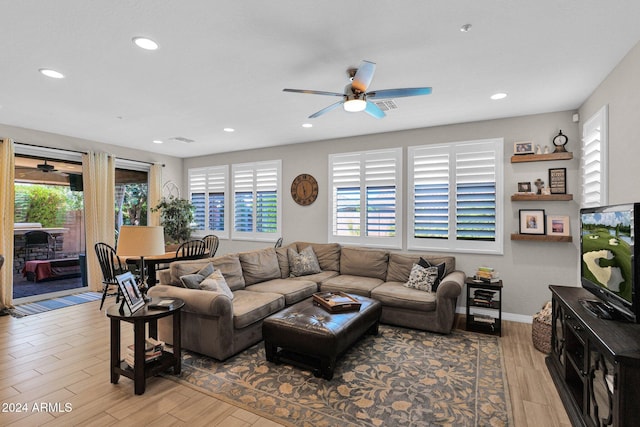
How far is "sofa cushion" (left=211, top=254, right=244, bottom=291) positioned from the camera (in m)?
3.95

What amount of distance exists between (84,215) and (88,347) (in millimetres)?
3088

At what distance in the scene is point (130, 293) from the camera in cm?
266

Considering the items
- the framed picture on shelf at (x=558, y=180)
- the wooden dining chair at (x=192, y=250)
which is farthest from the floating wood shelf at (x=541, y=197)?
the wooden dining chair at (x=192, y=250)

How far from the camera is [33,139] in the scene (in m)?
5.01

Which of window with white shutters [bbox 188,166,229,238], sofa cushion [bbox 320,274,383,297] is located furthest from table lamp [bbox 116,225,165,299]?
window with white shutters [bbox 188,166,229,238]

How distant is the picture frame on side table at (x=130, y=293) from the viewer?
2561mm

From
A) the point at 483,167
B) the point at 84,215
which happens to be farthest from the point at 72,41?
the point at 483,167

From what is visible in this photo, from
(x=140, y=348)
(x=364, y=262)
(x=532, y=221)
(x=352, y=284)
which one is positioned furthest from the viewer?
(x=364, y=262)

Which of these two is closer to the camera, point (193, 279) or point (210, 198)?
point (193, 279)

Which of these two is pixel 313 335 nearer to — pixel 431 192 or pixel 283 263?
pixel 283 263

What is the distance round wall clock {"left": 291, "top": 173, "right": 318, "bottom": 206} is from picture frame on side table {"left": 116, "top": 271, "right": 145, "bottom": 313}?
3403mm

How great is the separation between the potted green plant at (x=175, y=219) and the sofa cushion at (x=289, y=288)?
2.82 meters

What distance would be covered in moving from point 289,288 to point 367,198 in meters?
1.99

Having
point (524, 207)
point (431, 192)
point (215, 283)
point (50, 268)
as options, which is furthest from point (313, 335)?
point (50, 268)
